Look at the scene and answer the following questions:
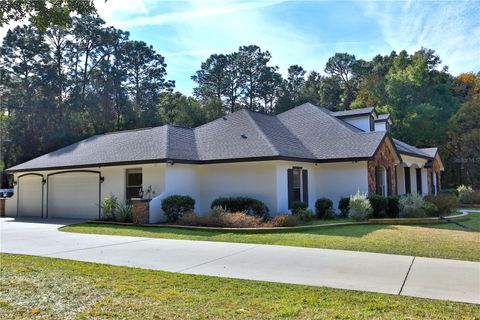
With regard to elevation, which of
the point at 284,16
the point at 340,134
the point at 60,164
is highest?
the point at 284,16

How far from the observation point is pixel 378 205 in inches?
664

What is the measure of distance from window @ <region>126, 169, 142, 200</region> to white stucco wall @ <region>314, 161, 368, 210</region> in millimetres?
8732

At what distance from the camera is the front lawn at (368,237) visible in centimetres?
962

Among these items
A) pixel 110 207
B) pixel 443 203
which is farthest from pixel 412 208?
pixel 110 207

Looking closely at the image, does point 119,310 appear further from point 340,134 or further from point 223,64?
point 223,64

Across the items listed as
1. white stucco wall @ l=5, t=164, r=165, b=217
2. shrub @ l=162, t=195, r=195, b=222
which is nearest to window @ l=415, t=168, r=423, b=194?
shrub @ l=162, t=195, r=195, b=222

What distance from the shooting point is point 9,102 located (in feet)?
133

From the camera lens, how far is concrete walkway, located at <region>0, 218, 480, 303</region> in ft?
21.6

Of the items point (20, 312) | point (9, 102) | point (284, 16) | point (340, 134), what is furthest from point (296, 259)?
point (9, 102)

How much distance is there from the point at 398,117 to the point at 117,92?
3129 cm

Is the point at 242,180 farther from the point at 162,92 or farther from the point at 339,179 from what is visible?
the point at 162,92

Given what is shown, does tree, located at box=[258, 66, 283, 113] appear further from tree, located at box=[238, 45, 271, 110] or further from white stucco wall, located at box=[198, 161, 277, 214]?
white stucco wall, located at box=[198, 161, 277, 214]

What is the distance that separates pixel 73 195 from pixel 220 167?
27.5 ft

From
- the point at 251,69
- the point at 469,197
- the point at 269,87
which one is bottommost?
the point at 469,197
